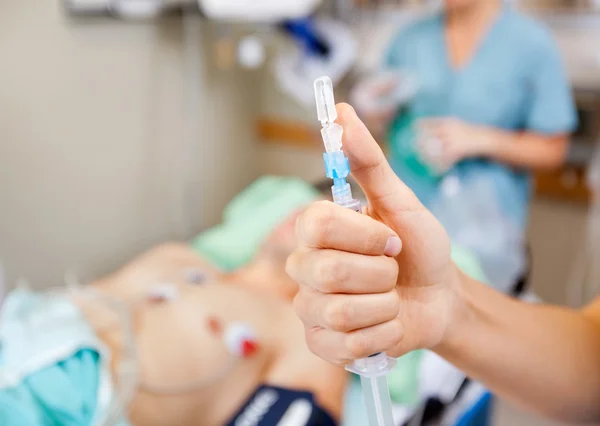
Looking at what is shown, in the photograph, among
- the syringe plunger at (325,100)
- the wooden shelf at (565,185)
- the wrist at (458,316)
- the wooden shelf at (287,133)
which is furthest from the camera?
the wooden shelf at (287,133)

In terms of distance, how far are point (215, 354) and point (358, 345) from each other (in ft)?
2.24

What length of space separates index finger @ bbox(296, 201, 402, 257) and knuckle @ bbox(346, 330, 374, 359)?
0.08 meters

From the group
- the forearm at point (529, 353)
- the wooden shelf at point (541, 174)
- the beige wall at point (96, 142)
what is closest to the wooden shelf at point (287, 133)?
the wooden shelf at point (541, 174)

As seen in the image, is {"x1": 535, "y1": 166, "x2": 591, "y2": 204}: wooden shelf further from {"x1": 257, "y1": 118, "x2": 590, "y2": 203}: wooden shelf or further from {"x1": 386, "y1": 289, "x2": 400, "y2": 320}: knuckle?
{"x1": 386, "y1": 289, "x2": 400, "y2": 320}: knuckle

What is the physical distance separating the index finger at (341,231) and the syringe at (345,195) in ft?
0.06

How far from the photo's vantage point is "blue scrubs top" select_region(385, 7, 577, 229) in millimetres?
1557

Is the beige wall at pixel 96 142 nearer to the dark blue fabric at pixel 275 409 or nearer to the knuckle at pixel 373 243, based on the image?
the dark blue fabric at pixel 275 409

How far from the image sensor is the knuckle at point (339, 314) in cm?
54

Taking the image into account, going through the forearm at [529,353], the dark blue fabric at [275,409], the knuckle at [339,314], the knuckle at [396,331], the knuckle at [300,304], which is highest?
the knuckle at [339,314]

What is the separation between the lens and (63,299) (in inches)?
46.4

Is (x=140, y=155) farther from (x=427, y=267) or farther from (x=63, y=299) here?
(x=427, y=267)

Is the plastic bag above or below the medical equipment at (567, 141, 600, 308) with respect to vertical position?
above

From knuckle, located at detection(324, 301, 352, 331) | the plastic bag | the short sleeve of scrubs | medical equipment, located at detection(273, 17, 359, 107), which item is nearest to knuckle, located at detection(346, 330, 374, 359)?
knuckle, located at detection(324, 301, 352, 331)

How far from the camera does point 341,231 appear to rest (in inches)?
20.7
